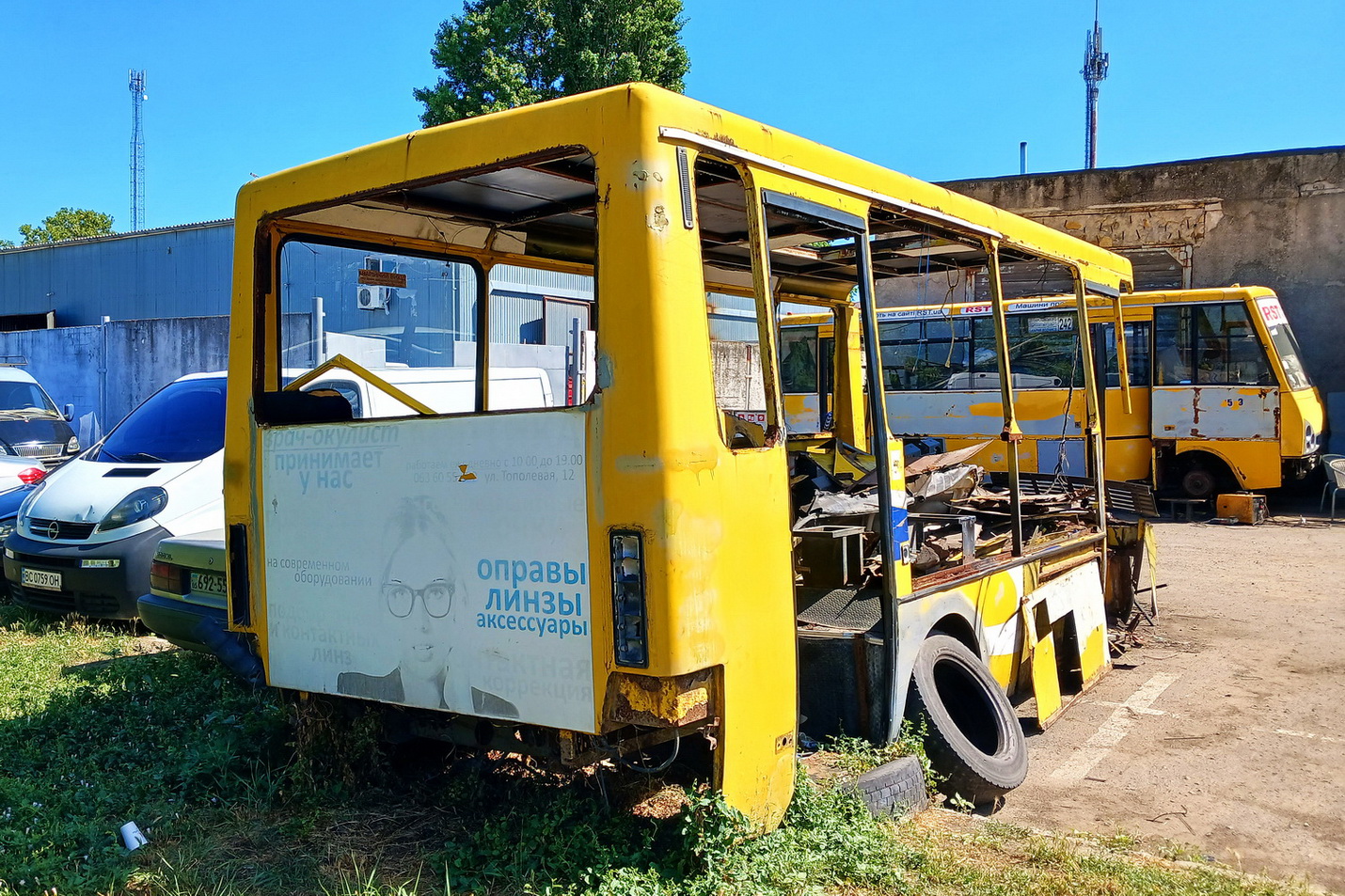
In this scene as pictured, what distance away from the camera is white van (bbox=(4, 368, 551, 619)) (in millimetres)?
7172

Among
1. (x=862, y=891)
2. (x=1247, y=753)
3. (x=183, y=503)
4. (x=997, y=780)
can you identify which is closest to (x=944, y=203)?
(x=997, y=780)

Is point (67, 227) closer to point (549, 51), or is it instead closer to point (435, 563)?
point (549, 51)

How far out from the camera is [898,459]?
4.43 meters

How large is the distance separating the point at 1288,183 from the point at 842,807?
20114 mm

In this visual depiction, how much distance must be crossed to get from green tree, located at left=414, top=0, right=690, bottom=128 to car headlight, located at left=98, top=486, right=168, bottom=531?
1884cm

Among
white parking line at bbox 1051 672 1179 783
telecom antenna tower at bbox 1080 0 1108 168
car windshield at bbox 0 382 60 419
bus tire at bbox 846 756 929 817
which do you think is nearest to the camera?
bus tire at bbox 846 756 929 817

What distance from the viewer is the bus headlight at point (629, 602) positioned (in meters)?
3.01

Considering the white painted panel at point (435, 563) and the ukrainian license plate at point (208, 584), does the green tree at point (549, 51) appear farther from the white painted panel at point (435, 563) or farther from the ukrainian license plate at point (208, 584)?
the white painted panel at point (435, 563)

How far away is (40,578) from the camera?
24.2 ft

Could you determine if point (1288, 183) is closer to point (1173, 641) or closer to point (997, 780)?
point (1173, 641)

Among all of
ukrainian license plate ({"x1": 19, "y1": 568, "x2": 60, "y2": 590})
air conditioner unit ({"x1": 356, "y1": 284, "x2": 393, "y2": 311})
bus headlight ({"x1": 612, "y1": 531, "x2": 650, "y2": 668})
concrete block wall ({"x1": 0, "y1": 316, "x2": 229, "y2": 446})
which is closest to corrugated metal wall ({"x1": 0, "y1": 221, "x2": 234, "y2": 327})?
concrete block wall ({"x1": 0, "y1": 316, "x2": 229, "y2": 446})

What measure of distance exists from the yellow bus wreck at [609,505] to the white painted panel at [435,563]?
0.03 ft

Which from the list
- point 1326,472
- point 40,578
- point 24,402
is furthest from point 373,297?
point 1326,472

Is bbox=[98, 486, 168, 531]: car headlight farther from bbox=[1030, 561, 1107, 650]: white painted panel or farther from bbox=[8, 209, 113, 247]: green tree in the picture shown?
bbox=[8, 209, 113, 247]: green tree
